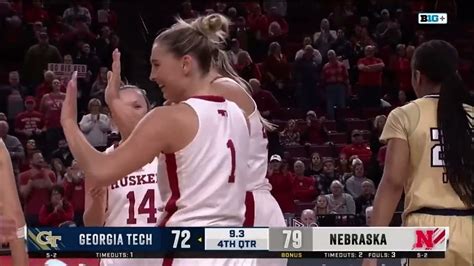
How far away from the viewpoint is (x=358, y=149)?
53.1ft

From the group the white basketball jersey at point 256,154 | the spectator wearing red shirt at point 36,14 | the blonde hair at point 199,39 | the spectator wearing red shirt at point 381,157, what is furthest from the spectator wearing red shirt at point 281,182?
the blonde hair at point 199,39

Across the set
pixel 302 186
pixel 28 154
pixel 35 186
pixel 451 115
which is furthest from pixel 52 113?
pixel 451 115

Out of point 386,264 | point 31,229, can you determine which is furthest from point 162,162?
point 386,264

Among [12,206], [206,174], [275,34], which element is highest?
[275,34]

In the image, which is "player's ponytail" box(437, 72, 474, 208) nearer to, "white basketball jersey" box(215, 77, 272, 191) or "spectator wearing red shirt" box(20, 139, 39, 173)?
"white basketball jersey" box(215, 77, 272, 191)

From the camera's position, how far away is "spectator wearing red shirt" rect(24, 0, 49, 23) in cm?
1994

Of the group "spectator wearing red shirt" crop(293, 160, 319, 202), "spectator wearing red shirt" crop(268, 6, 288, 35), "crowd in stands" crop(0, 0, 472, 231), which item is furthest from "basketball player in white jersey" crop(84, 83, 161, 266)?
"spectator wearing red shirt" crop(268, 6, 288, 35)

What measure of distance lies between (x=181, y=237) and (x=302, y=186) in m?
10.6

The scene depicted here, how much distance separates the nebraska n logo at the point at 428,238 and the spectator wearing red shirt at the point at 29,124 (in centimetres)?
1209

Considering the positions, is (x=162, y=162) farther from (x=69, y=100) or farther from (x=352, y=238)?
(x=352, y=238)

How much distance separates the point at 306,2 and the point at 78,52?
22.1ft

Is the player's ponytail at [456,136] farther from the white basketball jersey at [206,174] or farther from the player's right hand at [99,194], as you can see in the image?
the player's right hand at [99,194]

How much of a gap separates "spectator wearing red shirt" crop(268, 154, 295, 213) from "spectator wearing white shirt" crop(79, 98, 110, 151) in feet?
8.06

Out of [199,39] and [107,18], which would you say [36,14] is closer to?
[107,18]
